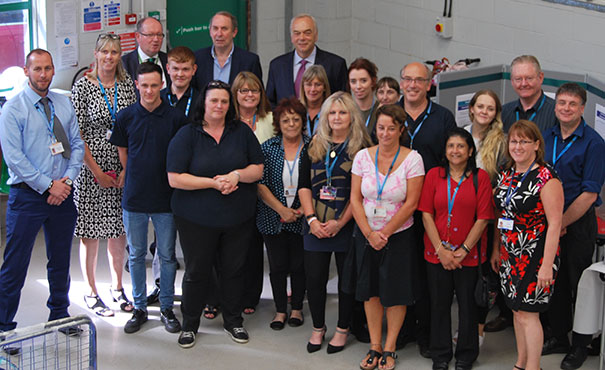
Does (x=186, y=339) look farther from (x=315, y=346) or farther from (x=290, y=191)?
(x=290, y=191)

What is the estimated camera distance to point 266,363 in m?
4.23

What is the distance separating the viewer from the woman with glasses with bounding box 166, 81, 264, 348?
4191mm

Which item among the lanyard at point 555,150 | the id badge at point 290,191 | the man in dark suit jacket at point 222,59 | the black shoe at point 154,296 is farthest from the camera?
the man in dark suit jacket at point 222,59

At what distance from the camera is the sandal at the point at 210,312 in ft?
15.8

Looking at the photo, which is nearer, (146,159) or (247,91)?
(146,159)

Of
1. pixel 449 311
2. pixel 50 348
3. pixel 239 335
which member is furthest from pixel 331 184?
pixel 50 348

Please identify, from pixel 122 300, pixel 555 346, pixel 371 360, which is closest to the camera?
pixel 371 360

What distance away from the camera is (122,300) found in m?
4.95

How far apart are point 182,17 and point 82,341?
3.93 m

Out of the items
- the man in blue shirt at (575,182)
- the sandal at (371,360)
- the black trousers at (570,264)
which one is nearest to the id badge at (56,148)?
the sandal at (371,360)

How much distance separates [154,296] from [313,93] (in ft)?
5.53

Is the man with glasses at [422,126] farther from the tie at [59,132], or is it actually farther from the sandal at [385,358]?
the tie at [59,132]

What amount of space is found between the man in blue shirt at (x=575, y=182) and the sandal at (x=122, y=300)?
2.57 meters

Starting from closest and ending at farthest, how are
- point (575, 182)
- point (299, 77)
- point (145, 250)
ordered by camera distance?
point (575, 182), point (145, 250), point (299, 77)
